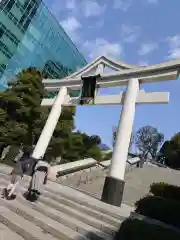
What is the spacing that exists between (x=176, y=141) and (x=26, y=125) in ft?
97.0

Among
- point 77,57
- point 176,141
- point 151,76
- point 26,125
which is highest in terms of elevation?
point 77,57

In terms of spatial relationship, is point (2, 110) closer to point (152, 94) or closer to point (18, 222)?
point (152, 94)

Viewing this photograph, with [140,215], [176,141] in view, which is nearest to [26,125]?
[140,215]

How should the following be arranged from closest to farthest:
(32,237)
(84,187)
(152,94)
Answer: (32,237) → (152,94) → (84,187)

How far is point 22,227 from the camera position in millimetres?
5613

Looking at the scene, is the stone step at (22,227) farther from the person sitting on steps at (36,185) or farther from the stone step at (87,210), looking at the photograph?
the stone step at (87,210)

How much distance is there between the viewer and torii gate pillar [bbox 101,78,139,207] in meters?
8.43

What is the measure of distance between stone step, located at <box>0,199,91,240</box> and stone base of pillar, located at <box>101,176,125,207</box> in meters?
2.49

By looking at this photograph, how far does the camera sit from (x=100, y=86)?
498 inches

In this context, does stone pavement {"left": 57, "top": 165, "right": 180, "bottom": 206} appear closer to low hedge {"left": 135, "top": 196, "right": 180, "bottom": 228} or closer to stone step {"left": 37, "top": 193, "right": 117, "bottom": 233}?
stone step {"left": 37, "top": 193, "right": 117, "bottom": 233}

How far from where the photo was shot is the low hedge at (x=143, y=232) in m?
4.01

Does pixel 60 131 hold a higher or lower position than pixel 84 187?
higher

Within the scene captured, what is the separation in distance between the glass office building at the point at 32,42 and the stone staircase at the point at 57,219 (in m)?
21.9

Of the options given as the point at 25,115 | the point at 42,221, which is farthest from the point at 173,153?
the point at 42,221
